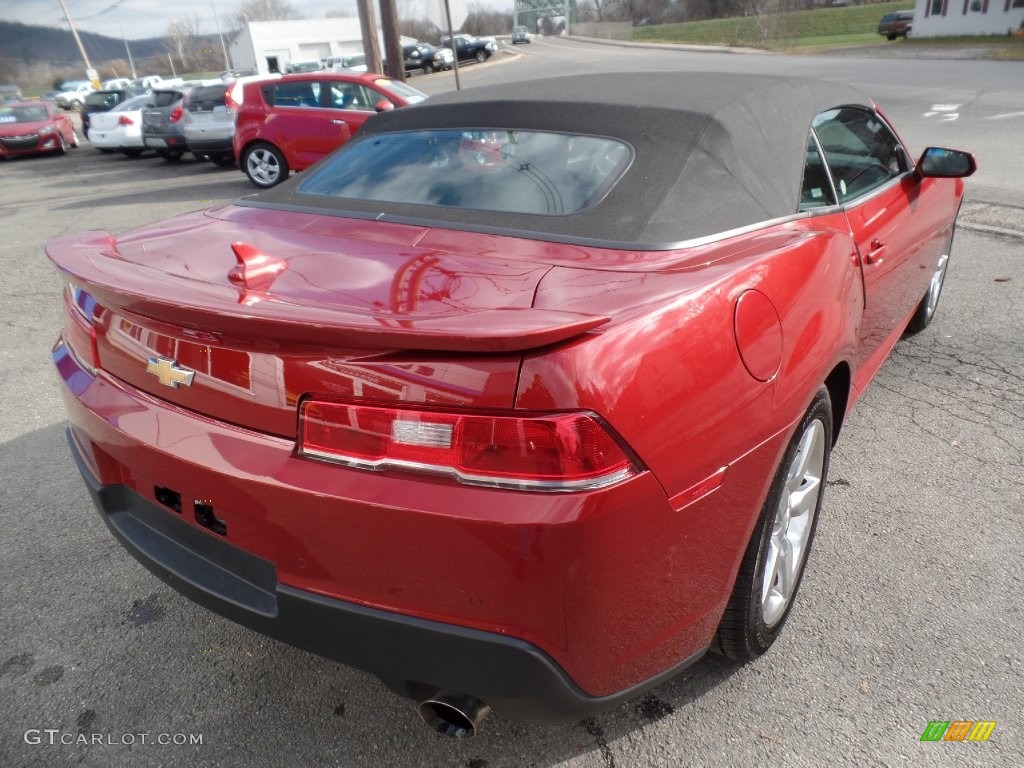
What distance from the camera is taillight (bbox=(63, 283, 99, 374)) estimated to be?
1.94 m

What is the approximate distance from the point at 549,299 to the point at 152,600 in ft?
5.96

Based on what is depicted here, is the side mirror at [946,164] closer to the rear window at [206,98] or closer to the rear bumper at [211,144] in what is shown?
the rear bumper at [211,144]

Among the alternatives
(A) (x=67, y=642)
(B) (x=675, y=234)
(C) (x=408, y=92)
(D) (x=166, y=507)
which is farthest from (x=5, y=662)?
(C) (x=408, y=92)

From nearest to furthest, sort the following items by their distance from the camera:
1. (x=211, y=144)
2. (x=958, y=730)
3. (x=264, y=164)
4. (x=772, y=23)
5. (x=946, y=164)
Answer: (x=958, y=730) → (x=946, y=164) → (x=264, y=164) → (x=211, y=144) → (x=772, y=23)

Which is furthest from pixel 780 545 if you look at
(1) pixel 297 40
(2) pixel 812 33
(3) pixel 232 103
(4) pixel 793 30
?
(1) pixel 297 40

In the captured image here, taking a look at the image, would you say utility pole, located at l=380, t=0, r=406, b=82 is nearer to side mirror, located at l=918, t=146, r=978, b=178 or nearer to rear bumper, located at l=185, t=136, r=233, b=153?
rear bumper, located at l=185, t=136, r=233, b=153

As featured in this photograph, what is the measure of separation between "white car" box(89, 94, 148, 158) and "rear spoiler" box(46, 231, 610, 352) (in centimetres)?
1631

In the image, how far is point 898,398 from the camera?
11.9 feet

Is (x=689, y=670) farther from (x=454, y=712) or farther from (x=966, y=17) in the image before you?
(x=966, y=17)

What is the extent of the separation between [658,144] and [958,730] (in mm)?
1770

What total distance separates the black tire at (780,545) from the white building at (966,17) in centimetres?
4717

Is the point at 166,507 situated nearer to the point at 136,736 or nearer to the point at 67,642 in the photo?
the point at 136,736

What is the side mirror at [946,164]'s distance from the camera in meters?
3.19
